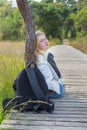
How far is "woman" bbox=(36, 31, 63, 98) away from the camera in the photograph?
5.49 metres

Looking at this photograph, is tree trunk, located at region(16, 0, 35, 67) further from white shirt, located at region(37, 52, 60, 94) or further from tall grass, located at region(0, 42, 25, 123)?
tall grass, located at region(0, 42, 25, 123)

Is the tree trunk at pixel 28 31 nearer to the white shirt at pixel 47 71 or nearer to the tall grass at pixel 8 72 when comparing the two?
the white shirt at pixel 47 71

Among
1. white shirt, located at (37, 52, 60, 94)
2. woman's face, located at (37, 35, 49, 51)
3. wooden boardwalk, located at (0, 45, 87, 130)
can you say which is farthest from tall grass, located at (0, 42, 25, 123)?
woman's face, located at (37, 35, 49, 51)

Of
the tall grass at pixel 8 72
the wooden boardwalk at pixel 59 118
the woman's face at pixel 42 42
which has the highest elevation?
the woman's face at pixel 42 42

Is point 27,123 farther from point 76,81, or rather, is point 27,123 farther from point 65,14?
point 65,14

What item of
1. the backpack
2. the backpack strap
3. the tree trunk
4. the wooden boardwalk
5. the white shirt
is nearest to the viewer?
the wooden boardwalk

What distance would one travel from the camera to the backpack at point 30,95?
15.8 feet

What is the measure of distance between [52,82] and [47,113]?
90cm

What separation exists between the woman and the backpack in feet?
1.74

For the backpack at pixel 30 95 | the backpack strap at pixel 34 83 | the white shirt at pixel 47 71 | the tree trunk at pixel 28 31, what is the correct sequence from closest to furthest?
the backpack at pixel 30 95
the backpack strap at pixel 34 83
the white shirt at pixel 47 71
the tree trunk at pixel 28 31

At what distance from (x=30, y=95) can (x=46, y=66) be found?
736 millimetres

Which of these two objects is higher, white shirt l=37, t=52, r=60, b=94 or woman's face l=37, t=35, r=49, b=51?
woman's face l=37, t=35, r=49, b=51

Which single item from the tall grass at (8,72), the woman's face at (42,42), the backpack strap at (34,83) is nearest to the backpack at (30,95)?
the backpack strap at (34,83)

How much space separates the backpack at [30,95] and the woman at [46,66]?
20.9 inches
